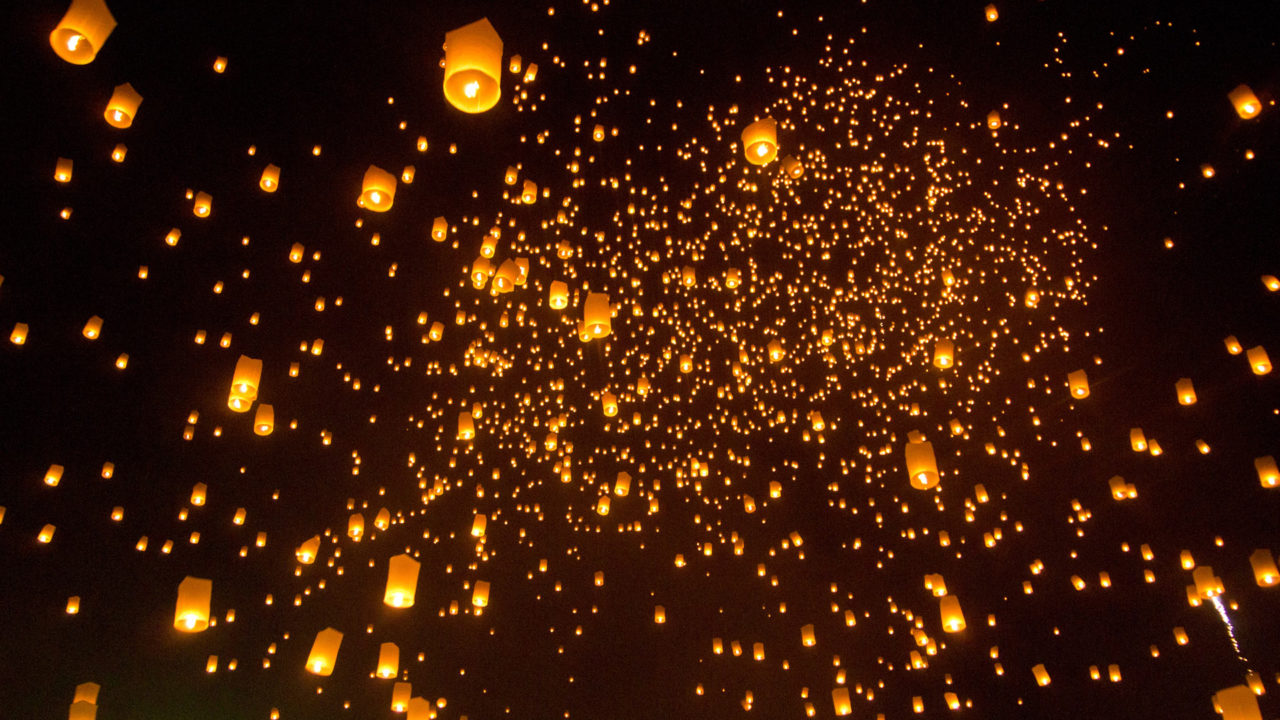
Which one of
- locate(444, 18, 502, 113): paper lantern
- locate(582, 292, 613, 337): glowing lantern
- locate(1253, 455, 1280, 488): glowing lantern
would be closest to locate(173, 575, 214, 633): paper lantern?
locate(582, 292, 613, 337): glowing lantern

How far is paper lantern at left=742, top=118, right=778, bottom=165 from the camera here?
382cm

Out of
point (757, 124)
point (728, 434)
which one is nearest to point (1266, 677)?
point (728, 434)

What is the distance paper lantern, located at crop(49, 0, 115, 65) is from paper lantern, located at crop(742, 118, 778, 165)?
2537 mm

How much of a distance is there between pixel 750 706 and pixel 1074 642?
297 cm

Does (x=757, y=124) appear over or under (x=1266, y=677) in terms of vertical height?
over

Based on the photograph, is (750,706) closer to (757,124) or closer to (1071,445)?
(1071,445)

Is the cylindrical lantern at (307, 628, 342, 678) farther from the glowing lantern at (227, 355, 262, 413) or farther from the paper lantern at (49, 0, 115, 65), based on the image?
the paper lantern at (49, 0, 115, 65)

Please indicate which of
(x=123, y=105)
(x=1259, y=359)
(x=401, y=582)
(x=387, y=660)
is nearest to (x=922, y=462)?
(x=1259, y=359)

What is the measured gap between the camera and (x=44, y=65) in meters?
4.79

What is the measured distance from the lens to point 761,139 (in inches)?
151

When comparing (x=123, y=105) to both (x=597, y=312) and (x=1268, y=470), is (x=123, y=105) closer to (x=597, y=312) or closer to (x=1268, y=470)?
(x=597, y=312)

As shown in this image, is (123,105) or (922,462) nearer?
(123,105)

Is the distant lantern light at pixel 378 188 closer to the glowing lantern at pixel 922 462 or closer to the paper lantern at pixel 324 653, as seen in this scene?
the paper lantern at pixel 324 653

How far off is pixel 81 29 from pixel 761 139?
269 cm
